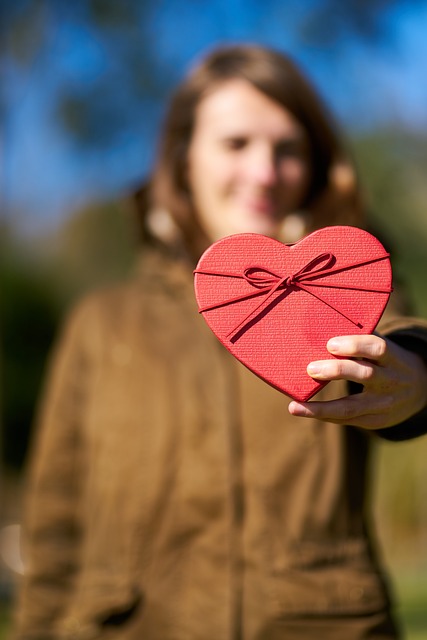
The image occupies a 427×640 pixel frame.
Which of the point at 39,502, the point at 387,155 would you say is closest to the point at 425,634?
the point at 39,502

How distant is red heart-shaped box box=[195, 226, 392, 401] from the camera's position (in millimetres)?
1052

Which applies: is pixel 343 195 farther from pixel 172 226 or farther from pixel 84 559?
pixel 84 559

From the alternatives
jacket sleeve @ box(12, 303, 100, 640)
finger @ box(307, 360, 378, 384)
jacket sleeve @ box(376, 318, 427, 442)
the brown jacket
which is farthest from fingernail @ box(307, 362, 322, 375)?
jacket sleeve @ box(12, 303, 100, 640)

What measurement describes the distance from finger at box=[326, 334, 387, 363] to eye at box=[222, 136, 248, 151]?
2.81ft

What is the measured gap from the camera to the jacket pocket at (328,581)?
1.56 meters

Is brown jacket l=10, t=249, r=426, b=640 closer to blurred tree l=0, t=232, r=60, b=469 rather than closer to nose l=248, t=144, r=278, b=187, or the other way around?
nose l=248, t=144, r=278, b=187

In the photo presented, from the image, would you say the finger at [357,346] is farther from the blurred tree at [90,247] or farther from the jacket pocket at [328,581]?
the blurred tree at [90,247]

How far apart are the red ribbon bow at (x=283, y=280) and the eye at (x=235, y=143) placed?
0.75m

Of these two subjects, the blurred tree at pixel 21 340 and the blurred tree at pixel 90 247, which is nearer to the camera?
the blurred tree at pixel 90 247

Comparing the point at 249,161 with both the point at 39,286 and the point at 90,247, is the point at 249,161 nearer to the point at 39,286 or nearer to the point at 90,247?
the point at 90,247

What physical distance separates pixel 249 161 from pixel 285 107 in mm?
148

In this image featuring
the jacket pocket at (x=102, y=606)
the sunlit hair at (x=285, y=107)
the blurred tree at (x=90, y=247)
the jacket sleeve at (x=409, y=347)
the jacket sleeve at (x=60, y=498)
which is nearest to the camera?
the jacket sleeve at (x=409, y=347)

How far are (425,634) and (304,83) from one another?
398 cm

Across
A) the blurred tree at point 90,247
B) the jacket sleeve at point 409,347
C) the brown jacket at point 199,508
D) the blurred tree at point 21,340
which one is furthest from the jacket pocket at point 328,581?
the blurred tree at point 21,340
